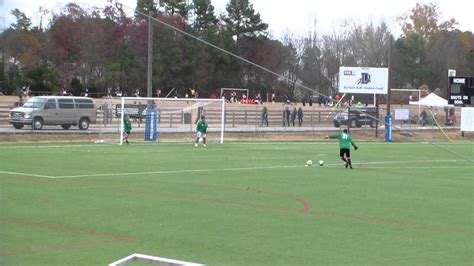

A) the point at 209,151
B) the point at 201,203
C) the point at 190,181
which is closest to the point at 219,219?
the point at 201,203

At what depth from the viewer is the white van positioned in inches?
1586

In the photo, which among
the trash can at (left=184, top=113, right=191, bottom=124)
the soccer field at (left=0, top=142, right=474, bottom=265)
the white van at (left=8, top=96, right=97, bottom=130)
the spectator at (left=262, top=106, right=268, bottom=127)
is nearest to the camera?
the soccer field at (left=0, top=142, right=474, bottom=265)

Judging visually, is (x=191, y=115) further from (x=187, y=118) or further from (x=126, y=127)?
(x=126, y=127)

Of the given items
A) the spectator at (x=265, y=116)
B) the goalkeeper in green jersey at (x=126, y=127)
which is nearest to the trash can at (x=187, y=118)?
the goalkeeper in green jersey at (x=126, y=127)

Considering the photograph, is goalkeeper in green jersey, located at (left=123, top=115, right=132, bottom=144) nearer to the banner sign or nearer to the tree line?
the banner sign

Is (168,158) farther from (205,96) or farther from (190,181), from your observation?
(205,96)

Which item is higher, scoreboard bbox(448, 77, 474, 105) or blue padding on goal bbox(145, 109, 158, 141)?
scoreboard bbox(448, 77, 474, 105)

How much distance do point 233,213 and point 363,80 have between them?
129ft

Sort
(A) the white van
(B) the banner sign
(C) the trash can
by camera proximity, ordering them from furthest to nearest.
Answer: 1. (B) the banner sign
2. (C) the trash can
3. (A) the white van

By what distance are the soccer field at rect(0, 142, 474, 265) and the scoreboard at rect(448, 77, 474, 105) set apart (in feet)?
68.6

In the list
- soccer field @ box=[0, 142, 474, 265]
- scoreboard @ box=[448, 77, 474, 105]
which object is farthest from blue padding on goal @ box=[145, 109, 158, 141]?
scoreboard @ box=[448, 77, 474, 105]

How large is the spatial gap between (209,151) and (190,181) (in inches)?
531

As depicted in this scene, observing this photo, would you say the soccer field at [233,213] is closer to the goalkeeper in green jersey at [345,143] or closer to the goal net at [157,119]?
the goalkeeper in green jersey at [345,143]

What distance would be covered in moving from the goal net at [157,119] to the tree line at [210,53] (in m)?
25.6
